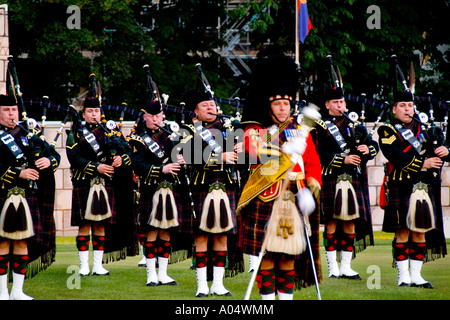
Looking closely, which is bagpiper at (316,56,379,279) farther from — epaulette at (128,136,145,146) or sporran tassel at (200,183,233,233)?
epaulette at (128,136,145,146)

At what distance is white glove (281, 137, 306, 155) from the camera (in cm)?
650

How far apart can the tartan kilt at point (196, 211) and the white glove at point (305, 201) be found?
1764 millimetres

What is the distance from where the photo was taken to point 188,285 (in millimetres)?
9086

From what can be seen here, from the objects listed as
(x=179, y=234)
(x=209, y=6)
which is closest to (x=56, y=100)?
(x=209, y=6)

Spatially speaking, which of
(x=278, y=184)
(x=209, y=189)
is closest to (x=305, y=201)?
(x=278, y=184)

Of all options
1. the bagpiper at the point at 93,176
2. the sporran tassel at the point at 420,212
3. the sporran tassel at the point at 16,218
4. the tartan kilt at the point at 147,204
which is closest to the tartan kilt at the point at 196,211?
the tartan kilt at the point at 147,204

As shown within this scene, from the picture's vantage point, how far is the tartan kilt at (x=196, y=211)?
27.6ft

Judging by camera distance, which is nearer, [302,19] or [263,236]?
[263,236]

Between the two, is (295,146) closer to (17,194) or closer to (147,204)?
(17,194)

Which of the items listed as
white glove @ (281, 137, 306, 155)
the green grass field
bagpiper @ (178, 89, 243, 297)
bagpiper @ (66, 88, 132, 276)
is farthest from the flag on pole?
white glove @ (281, 137, 306, 155)

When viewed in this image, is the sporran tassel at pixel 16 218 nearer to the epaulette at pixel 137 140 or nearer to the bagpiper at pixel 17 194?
the bagpiper at pixel 17 194

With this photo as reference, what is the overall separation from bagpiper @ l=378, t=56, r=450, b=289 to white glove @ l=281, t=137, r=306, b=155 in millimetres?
2495

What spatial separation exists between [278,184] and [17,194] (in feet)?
8.91

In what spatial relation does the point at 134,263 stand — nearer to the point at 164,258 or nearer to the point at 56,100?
the point at 164,258
